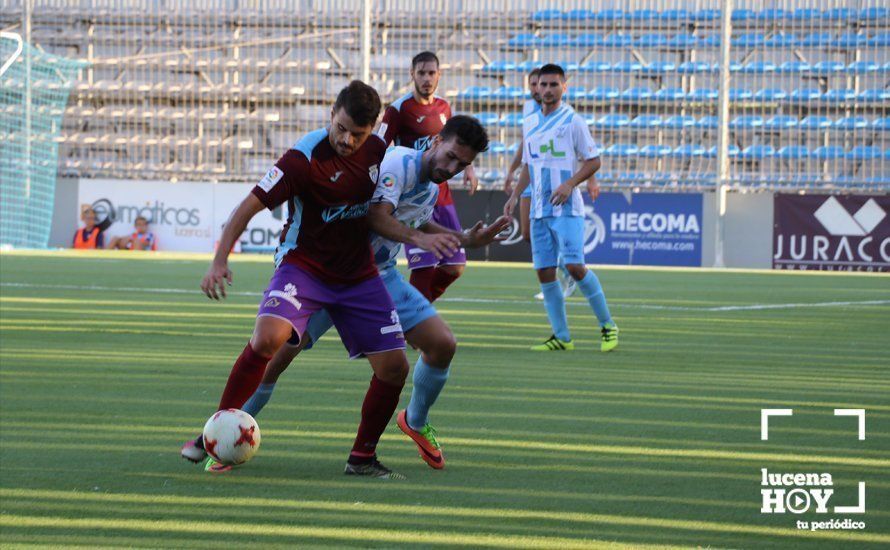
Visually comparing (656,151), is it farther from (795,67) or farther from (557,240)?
(557,240)

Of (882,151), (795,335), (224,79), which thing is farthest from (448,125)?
(224,79)

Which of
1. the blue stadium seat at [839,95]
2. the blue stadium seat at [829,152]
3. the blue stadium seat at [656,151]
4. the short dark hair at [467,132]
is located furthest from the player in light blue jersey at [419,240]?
the blue stadium seat at [839,95]

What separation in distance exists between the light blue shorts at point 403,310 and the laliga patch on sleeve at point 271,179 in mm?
665

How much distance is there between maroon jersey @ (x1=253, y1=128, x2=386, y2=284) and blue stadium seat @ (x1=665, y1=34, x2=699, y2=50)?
92.8ft

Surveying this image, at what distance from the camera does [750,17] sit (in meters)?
32.3

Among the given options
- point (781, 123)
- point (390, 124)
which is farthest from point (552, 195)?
point (781, 123)

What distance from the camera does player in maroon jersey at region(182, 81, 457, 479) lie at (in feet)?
16.5

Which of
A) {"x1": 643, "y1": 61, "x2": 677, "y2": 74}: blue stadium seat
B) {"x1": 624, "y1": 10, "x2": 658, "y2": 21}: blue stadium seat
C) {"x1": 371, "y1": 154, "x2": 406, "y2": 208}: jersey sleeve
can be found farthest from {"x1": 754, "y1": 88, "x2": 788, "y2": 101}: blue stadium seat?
{"x1": 371, "y1": 154, "x2": 406, "y2": 208}: jersey sleeve

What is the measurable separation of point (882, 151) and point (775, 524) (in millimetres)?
28122

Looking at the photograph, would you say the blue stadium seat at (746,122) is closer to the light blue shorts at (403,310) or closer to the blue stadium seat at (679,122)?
the blue stadium seat at (679,122)

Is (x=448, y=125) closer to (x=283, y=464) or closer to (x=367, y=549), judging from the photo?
(x=283, y=464)

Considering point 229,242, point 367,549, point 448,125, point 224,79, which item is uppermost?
point 224,79

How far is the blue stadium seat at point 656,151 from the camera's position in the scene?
31953 millimetres

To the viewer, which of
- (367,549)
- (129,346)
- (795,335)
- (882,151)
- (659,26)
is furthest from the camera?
(659,26)
